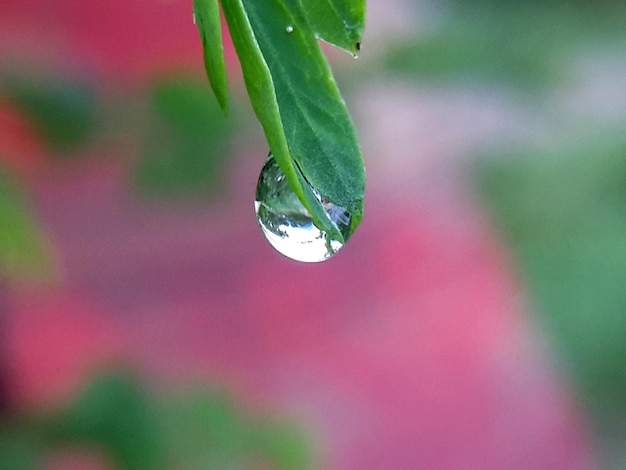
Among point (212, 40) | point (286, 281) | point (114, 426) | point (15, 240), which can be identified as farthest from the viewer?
point (286, 281)

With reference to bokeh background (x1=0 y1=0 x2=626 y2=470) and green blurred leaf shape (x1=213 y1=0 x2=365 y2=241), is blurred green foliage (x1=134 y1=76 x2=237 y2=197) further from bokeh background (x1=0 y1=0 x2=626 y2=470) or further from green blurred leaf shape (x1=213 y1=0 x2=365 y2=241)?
green blurred leaf shape (x1=213 y1=0 x2=365 y2=241)

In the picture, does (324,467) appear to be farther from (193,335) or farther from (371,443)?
(193,335)

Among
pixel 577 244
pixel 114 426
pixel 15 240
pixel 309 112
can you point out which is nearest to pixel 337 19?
pixel 309 112

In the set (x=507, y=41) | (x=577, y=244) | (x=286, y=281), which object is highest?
(x=507, y=41)

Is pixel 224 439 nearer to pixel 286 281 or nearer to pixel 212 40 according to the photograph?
pixel 286 281

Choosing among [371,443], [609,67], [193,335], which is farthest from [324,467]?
[609,67]

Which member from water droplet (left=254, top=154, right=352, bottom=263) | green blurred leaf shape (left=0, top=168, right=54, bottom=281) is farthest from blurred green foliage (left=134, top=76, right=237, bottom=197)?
water droplet (left=254, top=154, right=352, bottom=263)
